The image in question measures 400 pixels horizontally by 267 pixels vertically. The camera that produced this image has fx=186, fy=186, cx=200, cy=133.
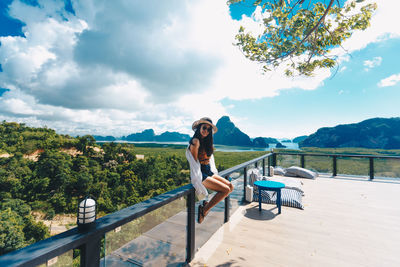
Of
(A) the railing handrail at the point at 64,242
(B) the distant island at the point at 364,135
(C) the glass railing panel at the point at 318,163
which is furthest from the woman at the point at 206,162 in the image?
(B) the distant island at the point at 364,135

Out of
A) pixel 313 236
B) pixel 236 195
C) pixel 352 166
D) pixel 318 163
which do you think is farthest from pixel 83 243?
pixel 352 166

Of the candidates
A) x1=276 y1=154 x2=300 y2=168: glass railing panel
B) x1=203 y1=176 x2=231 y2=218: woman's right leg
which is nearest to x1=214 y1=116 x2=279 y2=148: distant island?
x1=276 y1=154 x2=300 y2=168: glass railing panel

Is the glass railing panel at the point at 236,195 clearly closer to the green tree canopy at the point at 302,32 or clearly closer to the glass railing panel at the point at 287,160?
the green tree canopy at the point at 302,32

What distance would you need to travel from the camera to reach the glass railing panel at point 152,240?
1.44m

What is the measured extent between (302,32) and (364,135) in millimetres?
77953

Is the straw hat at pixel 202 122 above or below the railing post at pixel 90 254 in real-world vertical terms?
above

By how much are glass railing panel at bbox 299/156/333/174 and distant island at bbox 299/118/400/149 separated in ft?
225

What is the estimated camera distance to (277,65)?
455 cm

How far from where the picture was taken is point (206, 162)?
8.30 feet

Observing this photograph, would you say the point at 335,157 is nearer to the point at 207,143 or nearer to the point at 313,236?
the point at 313,236

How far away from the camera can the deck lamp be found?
1134 mm

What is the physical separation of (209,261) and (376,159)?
8526mm

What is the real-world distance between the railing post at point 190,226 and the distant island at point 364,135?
76.7 meters

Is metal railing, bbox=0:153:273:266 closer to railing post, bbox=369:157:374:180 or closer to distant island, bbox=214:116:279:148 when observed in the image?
railing post, bbox=369:157:374:180
